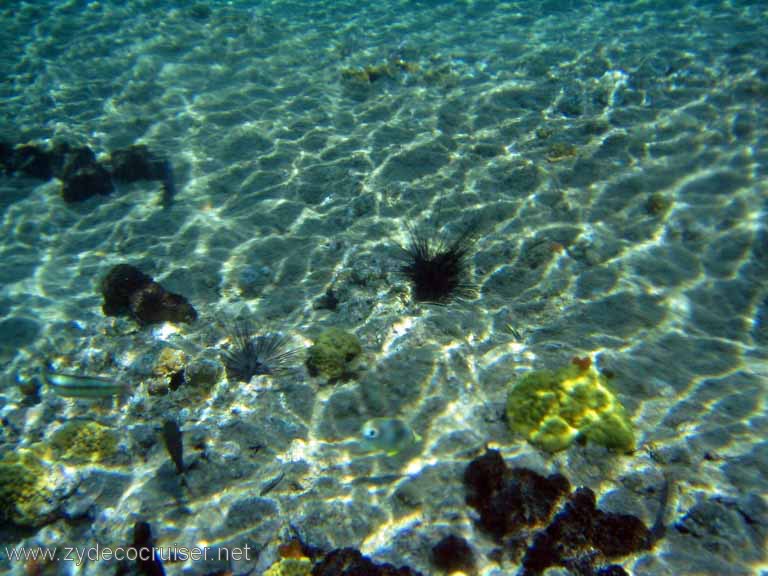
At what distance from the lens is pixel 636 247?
6340 mm

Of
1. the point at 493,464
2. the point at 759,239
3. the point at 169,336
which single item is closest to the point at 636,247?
the point at 759,239

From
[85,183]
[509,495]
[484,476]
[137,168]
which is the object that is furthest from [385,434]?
[85,183]

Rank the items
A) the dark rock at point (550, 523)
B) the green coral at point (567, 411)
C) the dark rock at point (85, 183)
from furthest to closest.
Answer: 1. the dark rock at point (85, 183)
2. the green coral at point (567, 411)
3. the dark rock at point (550, 523)

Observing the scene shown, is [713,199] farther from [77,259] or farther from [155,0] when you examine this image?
[155,0]

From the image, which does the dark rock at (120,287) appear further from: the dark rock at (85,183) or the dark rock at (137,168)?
the dark rock at (85,183)

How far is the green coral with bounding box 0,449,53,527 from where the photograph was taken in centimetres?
428

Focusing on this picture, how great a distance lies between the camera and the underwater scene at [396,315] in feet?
12.7

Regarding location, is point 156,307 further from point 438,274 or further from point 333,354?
point 438,274

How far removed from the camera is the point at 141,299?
6227 mm

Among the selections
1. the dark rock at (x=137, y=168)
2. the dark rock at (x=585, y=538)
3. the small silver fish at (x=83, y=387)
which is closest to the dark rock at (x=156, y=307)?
the small silver fish at (x=83, y=387)

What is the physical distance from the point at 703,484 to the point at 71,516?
5811 millimetres

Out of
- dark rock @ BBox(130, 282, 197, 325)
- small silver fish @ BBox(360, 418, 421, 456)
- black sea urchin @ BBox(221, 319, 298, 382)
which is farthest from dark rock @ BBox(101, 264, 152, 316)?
small silver fish @ BBox(360, 418, 421, 456)

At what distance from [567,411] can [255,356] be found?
348cm

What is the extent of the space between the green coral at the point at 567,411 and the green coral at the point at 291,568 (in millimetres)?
2210
